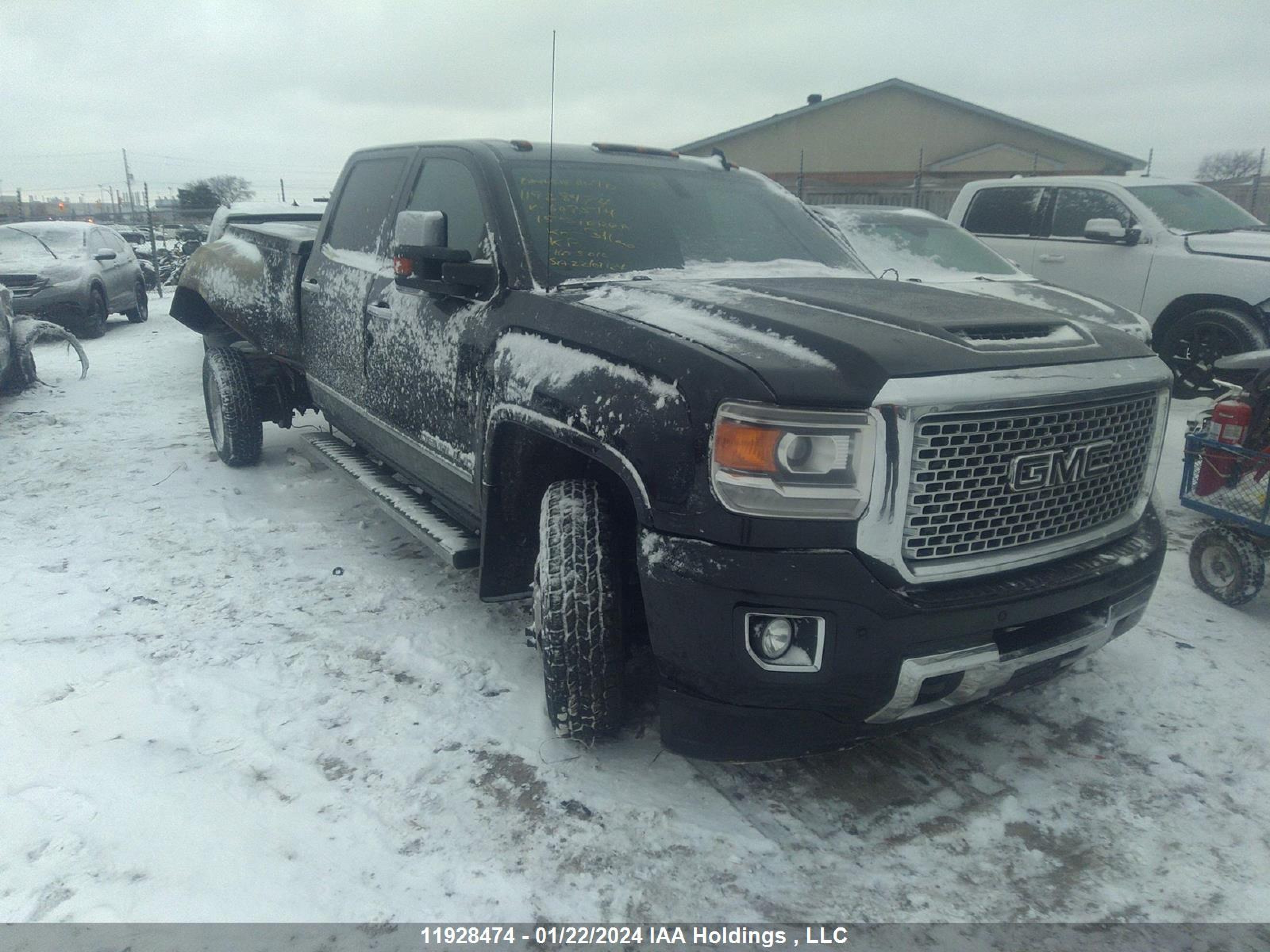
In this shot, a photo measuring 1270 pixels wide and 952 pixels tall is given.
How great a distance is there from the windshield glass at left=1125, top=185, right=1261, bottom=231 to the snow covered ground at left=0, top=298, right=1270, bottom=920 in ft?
17.6

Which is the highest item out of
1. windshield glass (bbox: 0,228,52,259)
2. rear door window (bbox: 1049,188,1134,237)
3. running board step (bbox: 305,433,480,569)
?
rear door window (bbox: 1049,188,1134,237)

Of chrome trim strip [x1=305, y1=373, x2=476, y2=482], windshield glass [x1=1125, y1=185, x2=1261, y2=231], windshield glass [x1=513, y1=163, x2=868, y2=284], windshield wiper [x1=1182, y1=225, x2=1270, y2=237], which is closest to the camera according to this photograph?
windshield glass [x1=513, y1=163, x2=868, y2=284]

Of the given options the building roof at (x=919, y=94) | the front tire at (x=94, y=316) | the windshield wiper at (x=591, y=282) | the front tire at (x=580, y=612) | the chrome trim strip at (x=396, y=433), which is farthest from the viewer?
the building roof at (x=919, y=94)

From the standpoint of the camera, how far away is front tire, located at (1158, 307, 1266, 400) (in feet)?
24.3

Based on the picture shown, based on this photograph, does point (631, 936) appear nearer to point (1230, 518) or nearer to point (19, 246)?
point (1230, 518)

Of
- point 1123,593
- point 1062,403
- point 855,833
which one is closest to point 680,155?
point 1062,403

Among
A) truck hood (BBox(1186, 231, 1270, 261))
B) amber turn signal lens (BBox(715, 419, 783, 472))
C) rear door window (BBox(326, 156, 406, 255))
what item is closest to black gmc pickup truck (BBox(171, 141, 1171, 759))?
amber turn signal lens (BBox(715, 419, 783, 472))

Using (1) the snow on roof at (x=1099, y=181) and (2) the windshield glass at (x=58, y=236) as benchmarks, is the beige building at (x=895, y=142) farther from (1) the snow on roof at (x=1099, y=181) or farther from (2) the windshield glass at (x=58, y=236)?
(2) the windshield glass at (x=58, y=236)

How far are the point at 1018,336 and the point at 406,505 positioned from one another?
2.61 meters

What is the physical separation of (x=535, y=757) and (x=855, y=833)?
102 centimetres

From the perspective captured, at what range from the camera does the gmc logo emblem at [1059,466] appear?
2473mm

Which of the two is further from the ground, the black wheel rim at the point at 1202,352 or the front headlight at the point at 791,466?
the front headlight at the point at 791,466

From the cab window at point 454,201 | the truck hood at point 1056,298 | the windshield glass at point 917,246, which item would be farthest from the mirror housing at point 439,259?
the windshield glass at point 917,246

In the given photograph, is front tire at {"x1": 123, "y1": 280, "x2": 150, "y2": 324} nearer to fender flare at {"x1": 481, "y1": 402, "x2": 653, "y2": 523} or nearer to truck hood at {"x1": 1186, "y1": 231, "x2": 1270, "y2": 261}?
fender flare at {"x1": 481, "y1": 402, "x2": 653, "y2": 523}
